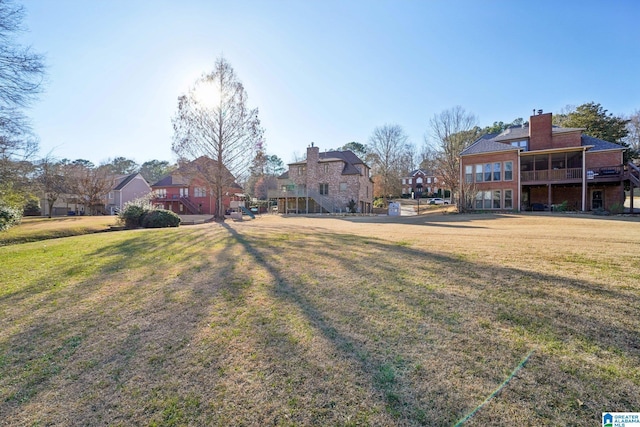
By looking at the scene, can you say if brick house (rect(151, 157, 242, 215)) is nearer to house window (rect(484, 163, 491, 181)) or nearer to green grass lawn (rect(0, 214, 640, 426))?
house window (rect(484, 163, 491, 181))

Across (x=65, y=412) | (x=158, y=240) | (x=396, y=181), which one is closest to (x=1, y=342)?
(x=65, y=412)

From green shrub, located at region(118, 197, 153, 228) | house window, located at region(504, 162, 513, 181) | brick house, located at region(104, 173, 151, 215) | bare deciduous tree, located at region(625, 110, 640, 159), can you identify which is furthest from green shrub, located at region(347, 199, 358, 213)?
bare deciduous tree, located at region(625, 110, 640, 159)

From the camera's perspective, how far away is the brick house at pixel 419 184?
66.6m

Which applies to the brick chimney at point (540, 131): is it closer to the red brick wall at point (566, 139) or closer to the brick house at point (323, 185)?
the red brick wall at point (566, 139)

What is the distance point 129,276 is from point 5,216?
12.8 meters

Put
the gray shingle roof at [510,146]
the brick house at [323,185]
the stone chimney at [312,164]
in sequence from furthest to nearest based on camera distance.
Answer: the stone chimney at [312,164] < the brick house at [323,185] < the gray shingle roof at [510,146]

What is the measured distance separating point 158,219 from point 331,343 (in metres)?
16.3

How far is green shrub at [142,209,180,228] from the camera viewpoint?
16203 mm

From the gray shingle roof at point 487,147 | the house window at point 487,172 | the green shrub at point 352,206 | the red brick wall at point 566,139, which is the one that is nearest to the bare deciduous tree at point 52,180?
the green shrub at point 352,206

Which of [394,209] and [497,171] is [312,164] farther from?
[497,171]

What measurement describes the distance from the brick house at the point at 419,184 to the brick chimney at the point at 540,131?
1595 inches

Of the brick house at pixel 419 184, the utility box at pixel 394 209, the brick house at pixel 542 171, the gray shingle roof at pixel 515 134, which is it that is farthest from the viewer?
the brick house at pixel 419 184

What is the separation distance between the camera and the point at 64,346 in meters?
3.24

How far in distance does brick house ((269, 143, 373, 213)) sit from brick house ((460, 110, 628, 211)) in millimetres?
12132
